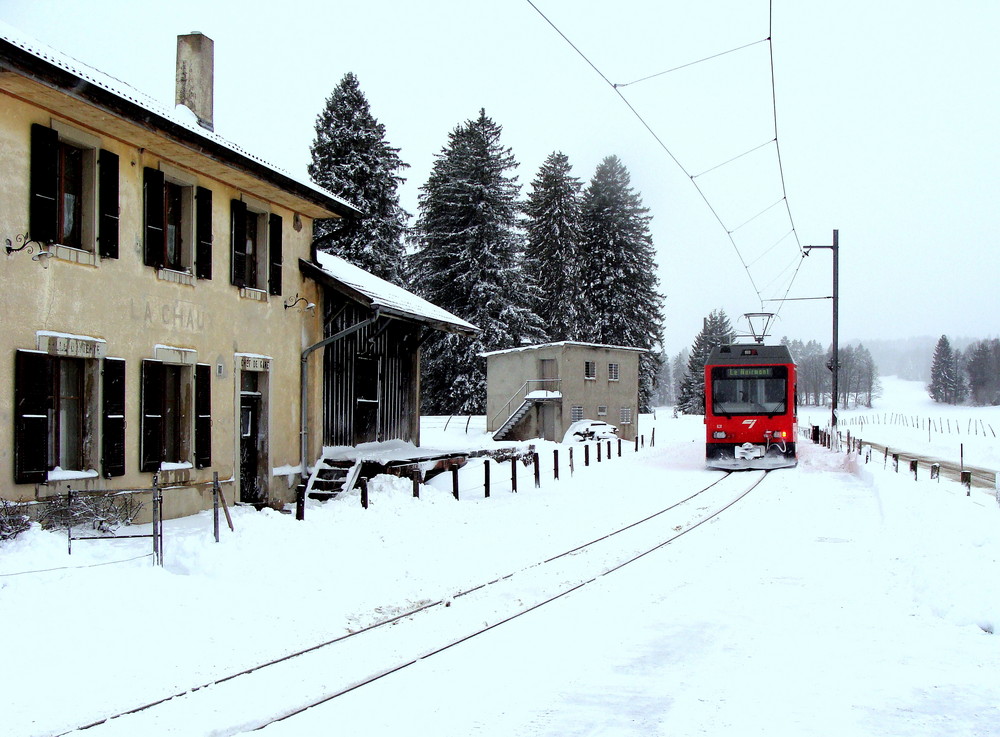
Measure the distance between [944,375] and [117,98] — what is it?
143 metres

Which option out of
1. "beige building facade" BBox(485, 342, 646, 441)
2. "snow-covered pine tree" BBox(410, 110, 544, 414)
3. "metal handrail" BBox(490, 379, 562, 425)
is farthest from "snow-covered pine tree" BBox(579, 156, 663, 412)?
"metal handrail" BBox(490, 379, 562, 425)

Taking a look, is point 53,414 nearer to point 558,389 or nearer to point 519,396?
point 558,389

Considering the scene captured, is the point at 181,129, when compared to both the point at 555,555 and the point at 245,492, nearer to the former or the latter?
the point at 245,492

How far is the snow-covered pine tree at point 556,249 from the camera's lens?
53.9 metres

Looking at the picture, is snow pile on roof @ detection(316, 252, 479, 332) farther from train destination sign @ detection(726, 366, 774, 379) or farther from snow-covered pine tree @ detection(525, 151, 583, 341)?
snow-covered pine tree @ detection(525, 151, 583, 341)

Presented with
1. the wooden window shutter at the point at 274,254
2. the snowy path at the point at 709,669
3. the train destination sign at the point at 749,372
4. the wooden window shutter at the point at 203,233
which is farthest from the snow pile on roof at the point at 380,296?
the train destination sign at the point at 749,372

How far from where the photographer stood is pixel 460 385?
47.2 metres

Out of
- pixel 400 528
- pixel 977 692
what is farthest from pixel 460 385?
pixel 977 692

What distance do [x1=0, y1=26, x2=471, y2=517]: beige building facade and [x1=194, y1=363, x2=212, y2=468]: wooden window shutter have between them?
1.1 inches

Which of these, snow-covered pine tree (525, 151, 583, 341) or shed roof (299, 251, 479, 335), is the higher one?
snow-covered pine tree (525, 151, 583, 341)

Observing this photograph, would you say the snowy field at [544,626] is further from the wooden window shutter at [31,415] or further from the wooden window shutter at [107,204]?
the wooden window shutter at [107,204]

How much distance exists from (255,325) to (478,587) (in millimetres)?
7168

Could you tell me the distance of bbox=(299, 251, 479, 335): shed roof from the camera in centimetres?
1466

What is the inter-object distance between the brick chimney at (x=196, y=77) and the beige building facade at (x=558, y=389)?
944 inches
